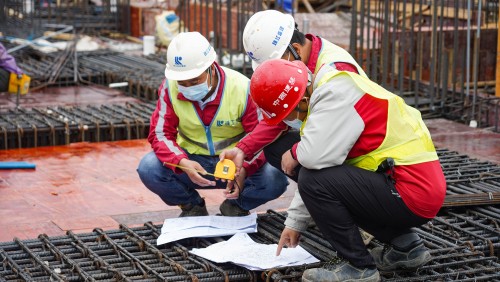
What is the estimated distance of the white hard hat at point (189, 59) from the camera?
561 cm

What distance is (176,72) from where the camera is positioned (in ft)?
18.5

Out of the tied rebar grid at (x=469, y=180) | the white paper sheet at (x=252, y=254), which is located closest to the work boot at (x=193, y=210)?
the white paper sheet at (x=252, y=254)

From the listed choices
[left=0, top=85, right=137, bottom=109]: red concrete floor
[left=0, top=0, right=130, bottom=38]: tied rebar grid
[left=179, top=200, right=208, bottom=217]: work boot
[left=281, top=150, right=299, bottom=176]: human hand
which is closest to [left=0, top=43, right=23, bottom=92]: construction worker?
[left=0, top=85, right=137, bottom=109]: red concrete floor

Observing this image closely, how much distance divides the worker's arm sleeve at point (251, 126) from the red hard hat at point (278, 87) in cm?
106

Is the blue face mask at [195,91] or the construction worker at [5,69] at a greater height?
the blue face mask at [195,91]

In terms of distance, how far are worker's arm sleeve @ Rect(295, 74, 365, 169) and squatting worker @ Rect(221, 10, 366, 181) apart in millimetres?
596

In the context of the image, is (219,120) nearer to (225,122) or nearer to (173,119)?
(225,122)

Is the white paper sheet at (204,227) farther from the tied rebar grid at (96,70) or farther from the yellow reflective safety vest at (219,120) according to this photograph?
the tied rebar grid at (96,70)

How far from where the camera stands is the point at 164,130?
584cm

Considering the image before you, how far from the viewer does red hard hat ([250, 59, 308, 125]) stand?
4562 millimetres

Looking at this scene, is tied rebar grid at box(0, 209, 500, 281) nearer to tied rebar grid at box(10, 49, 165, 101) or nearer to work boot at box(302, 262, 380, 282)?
work boot at box(302, 262, 380, 282)

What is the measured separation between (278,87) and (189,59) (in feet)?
3.89

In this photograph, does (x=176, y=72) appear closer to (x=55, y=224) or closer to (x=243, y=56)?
(x=55, y=224)

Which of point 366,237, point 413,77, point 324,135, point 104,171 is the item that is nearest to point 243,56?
point 413,77
